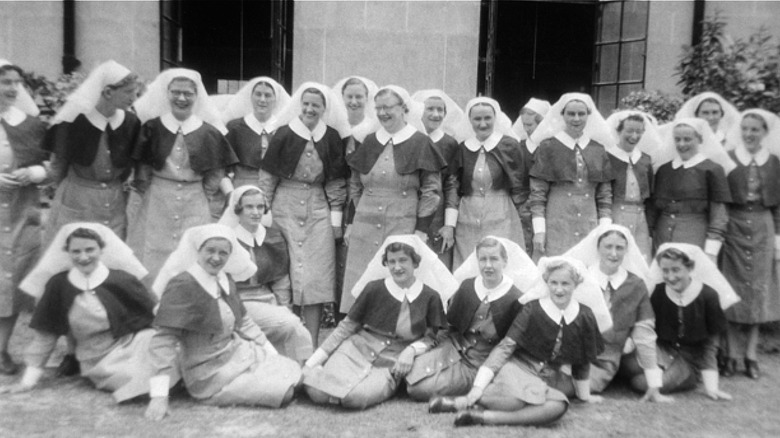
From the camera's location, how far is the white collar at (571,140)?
5391mm

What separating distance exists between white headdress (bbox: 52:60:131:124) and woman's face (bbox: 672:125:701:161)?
384cm

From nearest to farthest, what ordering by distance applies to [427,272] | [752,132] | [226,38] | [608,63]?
[427,272] → [752,132] → [608,63] → [226,38]

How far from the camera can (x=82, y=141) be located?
16.0 ft

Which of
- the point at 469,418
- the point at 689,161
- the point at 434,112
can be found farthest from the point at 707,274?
the point at 434,112

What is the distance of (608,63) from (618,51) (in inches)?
8.0

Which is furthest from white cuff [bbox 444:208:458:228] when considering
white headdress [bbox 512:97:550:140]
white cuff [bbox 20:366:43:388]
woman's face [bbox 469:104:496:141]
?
white cuff [bbox 20:366:43:388]

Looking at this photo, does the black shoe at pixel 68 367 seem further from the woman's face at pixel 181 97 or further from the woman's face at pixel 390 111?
the woman's face at pixel 390 111

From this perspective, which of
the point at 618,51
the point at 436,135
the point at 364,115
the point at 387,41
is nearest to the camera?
the point at 436,135

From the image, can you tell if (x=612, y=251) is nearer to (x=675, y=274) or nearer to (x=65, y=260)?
(x=675, y=274)

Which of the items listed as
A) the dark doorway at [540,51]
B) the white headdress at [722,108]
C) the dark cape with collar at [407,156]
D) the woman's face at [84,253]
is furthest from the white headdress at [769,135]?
the dark doorway at [540,51]

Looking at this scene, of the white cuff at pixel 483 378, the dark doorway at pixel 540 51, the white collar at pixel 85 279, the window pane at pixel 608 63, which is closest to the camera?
the white cuff at pixel 483 378

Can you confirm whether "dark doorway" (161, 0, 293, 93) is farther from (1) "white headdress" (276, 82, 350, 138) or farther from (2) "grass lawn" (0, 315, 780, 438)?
(2) "grass lawn" (0, 315, 780, 438)

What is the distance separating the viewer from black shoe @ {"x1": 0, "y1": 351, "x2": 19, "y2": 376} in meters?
4.78

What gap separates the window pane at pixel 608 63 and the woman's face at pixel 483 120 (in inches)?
169
